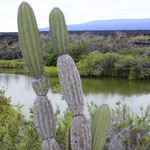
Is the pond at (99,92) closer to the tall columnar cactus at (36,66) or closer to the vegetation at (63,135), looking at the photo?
the vegetation at (63,135)

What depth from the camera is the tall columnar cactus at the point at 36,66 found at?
280 centimetres

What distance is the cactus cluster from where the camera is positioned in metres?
Result: 2.80

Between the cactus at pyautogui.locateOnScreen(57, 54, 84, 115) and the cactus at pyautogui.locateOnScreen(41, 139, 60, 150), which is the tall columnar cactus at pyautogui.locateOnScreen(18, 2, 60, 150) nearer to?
the cactus at pyautogui.locateOnScreen(41, 139, 60, 150)

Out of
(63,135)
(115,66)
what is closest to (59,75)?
(63,135)

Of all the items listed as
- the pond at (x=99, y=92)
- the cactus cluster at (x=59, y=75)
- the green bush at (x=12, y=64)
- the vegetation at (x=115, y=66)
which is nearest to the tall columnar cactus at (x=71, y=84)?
the cactus cluster at (x=59, y=75)

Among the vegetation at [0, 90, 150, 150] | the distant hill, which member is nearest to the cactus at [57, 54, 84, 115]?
the vegetation at [0, 90, 150, 150]

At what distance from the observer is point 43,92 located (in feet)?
9.61

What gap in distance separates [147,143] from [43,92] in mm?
2122

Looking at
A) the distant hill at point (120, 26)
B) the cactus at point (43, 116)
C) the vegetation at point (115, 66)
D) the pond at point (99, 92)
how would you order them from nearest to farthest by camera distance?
the cactus at point (43, 116) < the pond at point (99, 92) < the vegetation at point (115, 66) < the distant hill at point (120, 26)

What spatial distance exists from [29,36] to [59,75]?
521 mm

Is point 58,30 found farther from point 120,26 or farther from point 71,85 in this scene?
point 120,26

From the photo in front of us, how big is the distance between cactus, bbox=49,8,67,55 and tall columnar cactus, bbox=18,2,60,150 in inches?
6.8

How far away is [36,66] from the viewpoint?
2.88m

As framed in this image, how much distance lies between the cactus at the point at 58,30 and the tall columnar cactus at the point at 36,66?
17 cm
